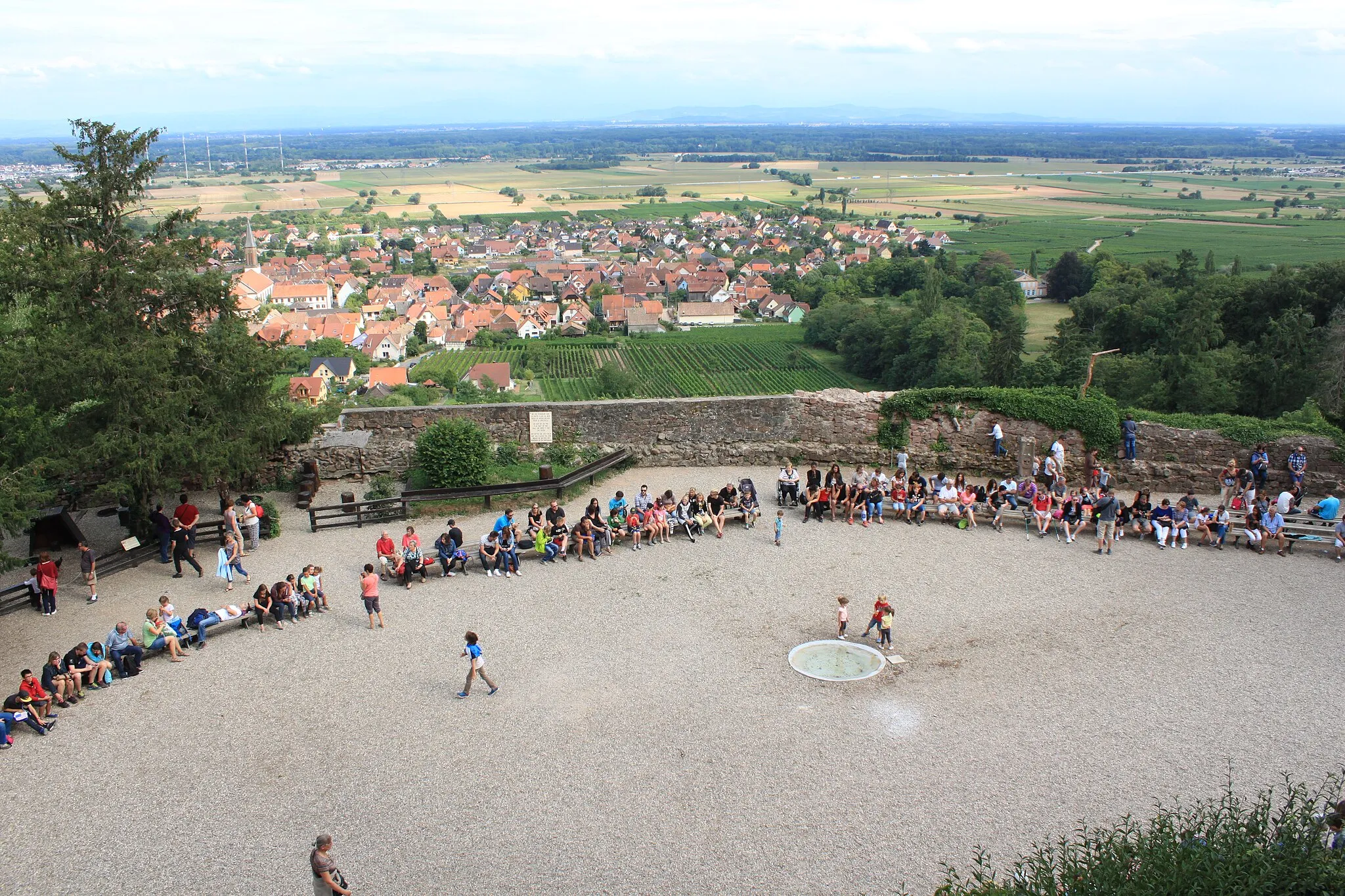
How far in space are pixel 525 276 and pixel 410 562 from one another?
11006 cm

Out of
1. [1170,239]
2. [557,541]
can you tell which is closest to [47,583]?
[557,541]

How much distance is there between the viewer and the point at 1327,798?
7.15 meters

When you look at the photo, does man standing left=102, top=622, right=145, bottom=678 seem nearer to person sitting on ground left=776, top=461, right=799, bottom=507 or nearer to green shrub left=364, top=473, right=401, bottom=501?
green shrub left=364, top=473, right=401, bottom=501

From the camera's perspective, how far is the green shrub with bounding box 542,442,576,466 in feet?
50.6

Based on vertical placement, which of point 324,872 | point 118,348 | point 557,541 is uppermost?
point 118,348

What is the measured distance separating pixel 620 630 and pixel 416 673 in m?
2.14

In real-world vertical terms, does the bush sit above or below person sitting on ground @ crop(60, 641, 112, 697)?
above

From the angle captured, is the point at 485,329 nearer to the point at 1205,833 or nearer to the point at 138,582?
the point at 138,582

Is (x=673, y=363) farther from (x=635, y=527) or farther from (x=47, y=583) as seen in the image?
(x=47, y=583)

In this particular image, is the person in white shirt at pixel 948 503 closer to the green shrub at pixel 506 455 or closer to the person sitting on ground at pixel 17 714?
the green shrub at pixel 506 455

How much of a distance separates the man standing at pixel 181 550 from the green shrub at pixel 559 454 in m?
5.27

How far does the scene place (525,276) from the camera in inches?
4668

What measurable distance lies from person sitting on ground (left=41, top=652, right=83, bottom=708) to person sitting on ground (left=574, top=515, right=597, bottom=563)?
5527mm

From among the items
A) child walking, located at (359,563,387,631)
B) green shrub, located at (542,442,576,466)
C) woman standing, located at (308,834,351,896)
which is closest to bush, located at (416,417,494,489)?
green shrub, located at (542,442,576,466)
